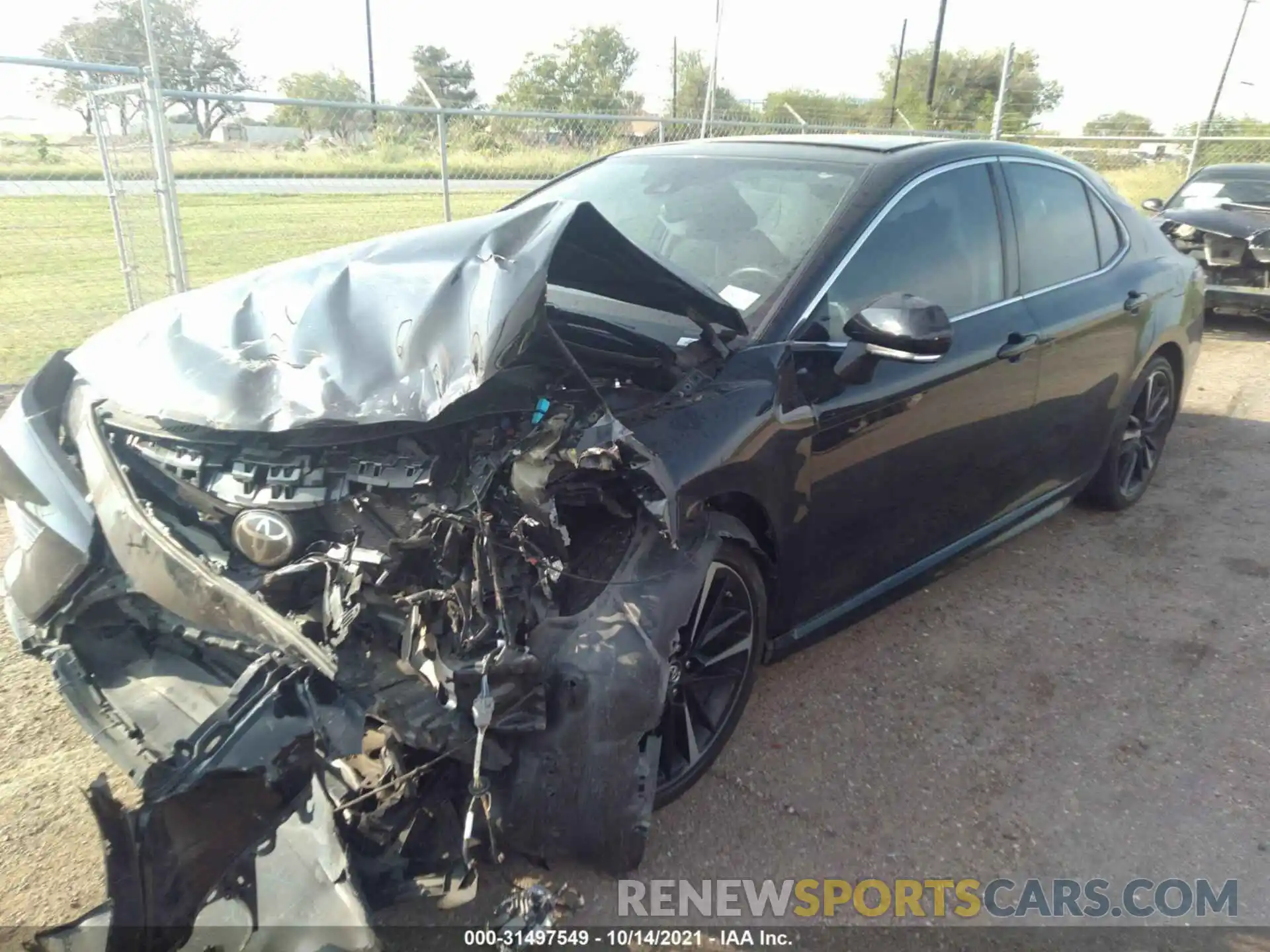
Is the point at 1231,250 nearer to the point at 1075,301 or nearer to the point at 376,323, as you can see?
the point at 1075,301

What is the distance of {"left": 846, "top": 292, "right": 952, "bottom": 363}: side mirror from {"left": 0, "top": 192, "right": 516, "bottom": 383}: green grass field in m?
6.08

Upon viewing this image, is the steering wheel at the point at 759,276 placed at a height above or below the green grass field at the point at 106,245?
above

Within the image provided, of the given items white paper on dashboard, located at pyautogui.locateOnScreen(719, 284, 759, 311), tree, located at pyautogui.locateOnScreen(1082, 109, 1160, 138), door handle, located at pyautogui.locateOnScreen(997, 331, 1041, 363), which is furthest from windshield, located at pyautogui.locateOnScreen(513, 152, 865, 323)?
tree, located at pyautogui.locateOnScreen(1082, 109, 1160, 138)

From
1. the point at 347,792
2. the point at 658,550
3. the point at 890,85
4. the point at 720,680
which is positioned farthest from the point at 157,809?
the point at 890,85

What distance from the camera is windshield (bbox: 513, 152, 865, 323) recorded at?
3.24 meters

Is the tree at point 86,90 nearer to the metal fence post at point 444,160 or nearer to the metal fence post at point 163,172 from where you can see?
the metal fence post at point 163,172

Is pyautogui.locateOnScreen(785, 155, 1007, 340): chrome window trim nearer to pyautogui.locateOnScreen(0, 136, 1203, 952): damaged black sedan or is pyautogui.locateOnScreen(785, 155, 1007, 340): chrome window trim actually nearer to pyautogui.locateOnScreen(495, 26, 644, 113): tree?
pyautogui.locateOnScreen(0, 136, 1203, 952): damaged black sedan

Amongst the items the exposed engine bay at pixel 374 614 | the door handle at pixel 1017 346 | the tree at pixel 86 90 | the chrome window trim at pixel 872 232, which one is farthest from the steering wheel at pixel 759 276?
the tree at pixel 86 90

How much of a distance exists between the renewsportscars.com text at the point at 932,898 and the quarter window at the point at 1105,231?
2874mm

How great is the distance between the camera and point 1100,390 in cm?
448

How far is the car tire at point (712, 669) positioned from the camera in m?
2.77

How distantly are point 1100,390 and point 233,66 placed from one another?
10436 millimetres

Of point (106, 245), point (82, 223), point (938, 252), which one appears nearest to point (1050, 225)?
point (938, 252)

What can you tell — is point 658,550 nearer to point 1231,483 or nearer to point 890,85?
point 1231,483
